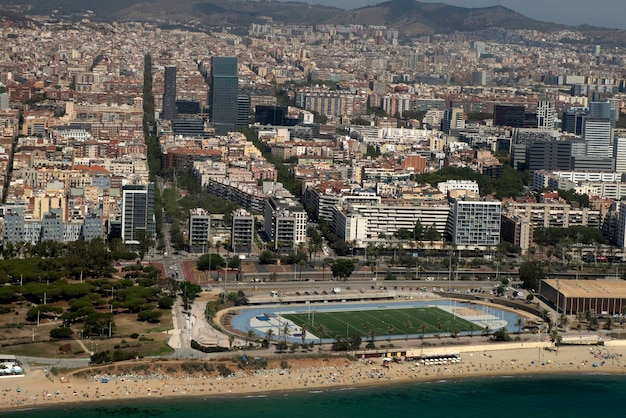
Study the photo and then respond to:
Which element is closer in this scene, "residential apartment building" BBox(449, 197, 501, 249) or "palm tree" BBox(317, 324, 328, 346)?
"palm tree" BBox(317, 324, 328, 346)

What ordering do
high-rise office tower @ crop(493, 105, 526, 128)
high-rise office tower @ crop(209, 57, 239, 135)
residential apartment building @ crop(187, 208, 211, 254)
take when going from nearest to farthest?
residential apartment building @ crop(187, 208, 211, 254) < high-rise office tower @ crop(209, 57, 239, 135) < high-rise office tower @ crop(493, 105, 526, 128)

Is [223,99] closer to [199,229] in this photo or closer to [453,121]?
[453,121]

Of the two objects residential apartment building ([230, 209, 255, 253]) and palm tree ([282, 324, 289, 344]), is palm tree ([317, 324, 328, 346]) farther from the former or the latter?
residential apartment building ([230, 209, 255, 253])

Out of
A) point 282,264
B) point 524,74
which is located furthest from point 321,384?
point 524,74

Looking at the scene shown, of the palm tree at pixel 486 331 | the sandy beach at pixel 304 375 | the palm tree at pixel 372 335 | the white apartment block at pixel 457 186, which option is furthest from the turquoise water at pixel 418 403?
the white apartment block at pixel 457 186

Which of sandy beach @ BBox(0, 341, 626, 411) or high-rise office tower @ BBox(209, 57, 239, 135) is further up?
high-rise office tower @ BBox(209, 57, 239, 135)

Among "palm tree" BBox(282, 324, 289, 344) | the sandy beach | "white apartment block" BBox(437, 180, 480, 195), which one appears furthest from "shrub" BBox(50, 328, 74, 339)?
"white apartment block" BBox(437, 180, 480, 195)

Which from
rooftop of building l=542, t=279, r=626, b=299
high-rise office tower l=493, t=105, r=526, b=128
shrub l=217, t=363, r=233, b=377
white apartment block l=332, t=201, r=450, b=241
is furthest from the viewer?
high-rise office tower l=493, t=105, r=526, b=128

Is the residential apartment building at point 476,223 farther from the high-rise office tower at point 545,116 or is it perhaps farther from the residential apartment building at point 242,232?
the high-rise office tower at point 545,116
